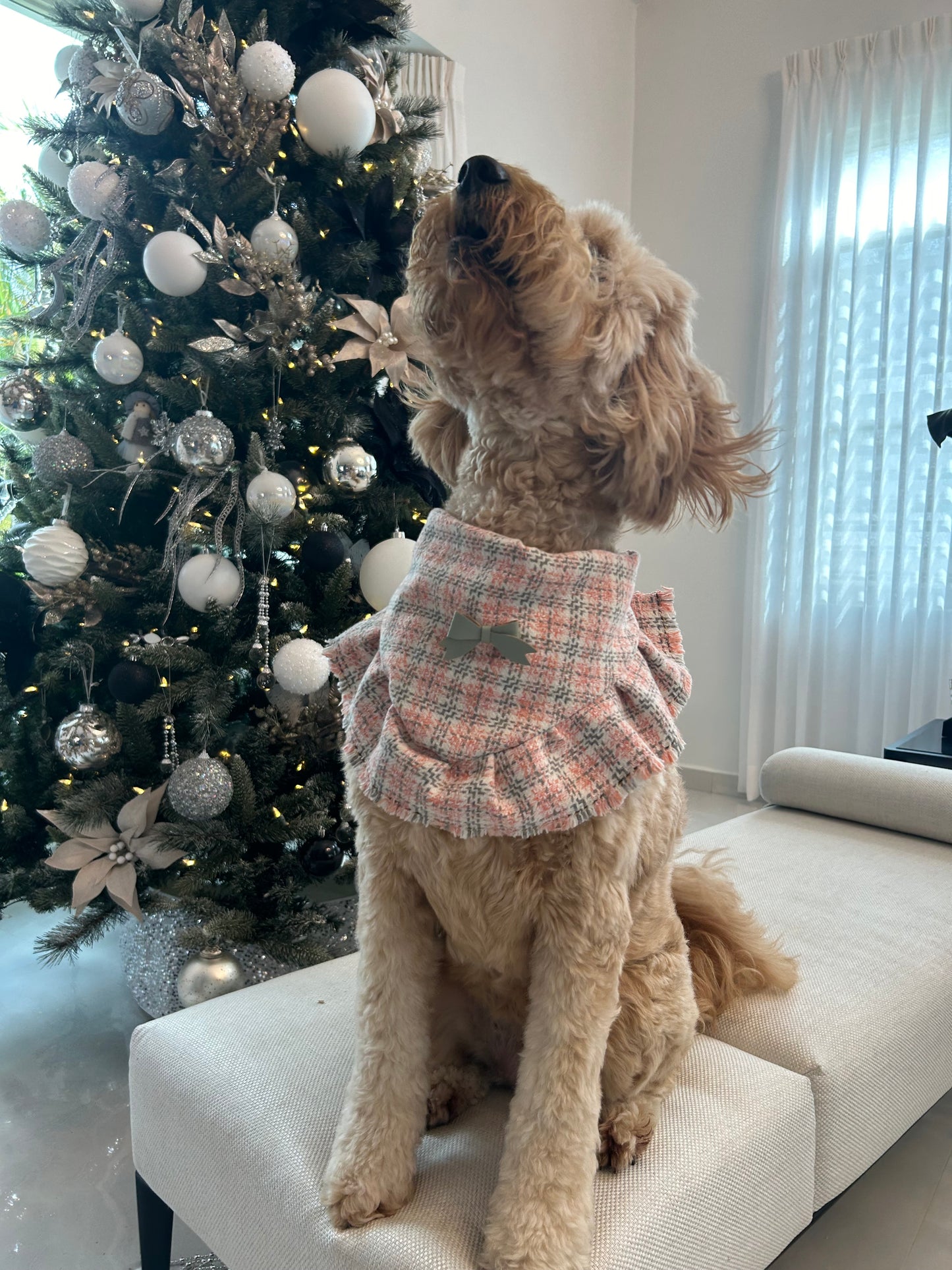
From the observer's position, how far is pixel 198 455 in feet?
5.51

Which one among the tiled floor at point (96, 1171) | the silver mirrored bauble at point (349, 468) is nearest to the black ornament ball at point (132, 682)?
the silver mirrored bauble at point (349, 468)

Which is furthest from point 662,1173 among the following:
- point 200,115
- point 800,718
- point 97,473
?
point 800,718

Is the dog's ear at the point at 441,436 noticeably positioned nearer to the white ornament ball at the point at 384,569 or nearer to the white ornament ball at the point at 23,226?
the white ornament ball at the point at 384,569

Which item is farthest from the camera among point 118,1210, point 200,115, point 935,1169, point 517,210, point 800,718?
point 800,718

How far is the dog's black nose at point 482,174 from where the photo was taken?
854 mm

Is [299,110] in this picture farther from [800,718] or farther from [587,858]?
[800,718]

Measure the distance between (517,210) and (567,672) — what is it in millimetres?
446

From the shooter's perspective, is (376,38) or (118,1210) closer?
(118,1210)

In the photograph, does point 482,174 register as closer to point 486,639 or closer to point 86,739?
point 486,639

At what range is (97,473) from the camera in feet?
6.02

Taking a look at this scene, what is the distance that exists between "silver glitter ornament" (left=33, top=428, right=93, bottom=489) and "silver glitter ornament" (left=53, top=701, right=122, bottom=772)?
47 centimetres

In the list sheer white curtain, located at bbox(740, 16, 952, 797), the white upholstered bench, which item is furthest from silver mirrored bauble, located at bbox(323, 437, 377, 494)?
sheer white curtain, located at bbox(740, 16, 952, 797)

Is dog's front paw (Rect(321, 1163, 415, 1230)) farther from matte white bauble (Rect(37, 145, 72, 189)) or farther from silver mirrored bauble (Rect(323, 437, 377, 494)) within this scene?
matte white bauble (Rect(37, 145, 72, 189))

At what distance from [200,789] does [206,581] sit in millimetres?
393
